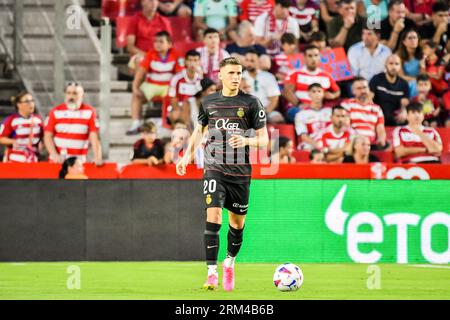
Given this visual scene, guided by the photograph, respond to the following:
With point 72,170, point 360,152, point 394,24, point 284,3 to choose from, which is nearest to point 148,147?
point 72,170

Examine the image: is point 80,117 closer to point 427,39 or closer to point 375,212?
point 375,212

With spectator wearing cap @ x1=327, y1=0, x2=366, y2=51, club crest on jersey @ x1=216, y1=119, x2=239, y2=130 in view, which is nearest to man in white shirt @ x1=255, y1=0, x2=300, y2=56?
spectator wearing cap @ x1=327, y1=0, x2=366, y2=51

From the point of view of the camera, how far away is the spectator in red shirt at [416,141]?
17.5 meters

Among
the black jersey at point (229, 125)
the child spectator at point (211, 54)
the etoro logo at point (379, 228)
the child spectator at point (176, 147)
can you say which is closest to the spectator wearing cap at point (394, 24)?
the child spectator at point (211, 54)

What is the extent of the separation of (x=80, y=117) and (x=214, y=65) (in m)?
3.14

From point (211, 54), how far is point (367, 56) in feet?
9.51

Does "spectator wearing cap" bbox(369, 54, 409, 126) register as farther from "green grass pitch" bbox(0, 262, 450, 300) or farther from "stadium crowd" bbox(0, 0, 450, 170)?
"green grass pitch" bbox(0, 262, 450, 300)

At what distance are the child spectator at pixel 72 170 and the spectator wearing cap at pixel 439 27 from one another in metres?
7.56

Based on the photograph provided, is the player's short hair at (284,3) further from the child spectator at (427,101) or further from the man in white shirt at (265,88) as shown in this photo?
the child spectator at (427,101)

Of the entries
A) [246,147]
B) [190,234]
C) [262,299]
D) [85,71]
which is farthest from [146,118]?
[262,299]

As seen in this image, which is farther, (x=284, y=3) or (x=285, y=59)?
(x=284, y=3)

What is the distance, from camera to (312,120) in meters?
18.2

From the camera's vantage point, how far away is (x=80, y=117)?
1659 centimetres

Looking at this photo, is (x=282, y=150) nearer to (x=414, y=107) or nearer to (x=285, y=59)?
(x=414, y=107)
